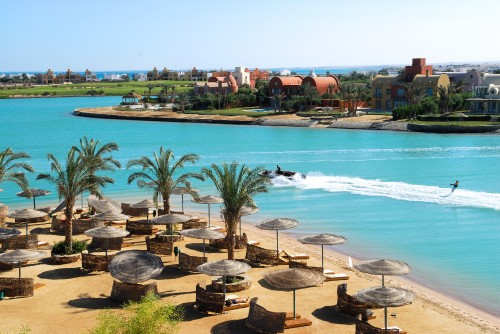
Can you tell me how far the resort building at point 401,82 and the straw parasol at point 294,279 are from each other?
7601 centimetres

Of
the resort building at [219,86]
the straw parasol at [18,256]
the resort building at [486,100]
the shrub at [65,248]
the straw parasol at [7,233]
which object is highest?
the resort building at [219,86]

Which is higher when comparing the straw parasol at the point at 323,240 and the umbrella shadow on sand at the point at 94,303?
the straw parasol at the point at 323,240

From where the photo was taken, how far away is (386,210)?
3791 centimetres

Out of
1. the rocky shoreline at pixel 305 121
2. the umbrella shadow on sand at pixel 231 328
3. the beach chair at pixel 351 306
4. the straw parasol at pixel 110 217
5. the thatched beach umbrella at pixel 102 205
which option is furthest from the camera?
the rocky shoreline at pixel 305 121

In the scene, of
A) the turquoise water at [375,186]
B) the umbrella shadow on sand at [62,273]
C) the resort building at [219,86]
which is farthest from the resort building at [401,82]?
the umbrella shadow on sand at [62,273]

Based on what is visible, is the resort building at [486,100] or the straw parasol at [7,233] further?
the resort building at [486,100]

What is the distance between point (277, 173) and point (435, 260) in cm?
2312

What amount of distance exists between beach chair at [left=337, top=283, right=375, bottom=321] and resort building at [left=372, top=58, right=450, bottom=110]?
75312 mm

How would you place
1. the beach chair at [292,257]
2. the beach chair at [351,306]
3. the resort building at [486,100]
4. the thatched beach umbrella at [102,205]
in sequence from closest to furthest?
the beach chair at [351,306]
the beach chair at [292,257]
the thatched beach umbrella at [102,205]
the resort building at [486,100]

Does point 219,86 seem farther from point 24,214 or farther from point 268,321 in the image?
point 268,321

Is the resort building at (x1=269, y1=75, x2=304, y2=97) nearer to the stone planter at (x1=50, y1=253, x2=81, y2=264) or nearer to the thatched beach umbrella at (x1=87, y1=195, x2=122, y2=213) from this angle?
the thatched beach umbrella at (x1=87, y1=195, x2=122, y2=213)

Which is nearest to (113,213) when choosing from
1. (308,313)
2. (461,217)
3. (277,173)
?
(308,313)

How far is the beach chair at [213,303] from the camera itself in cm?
1988

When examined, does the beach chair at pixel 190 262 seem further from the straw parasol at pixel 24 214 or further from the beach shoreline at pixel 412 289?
the straw parasol at pixel 24 214
